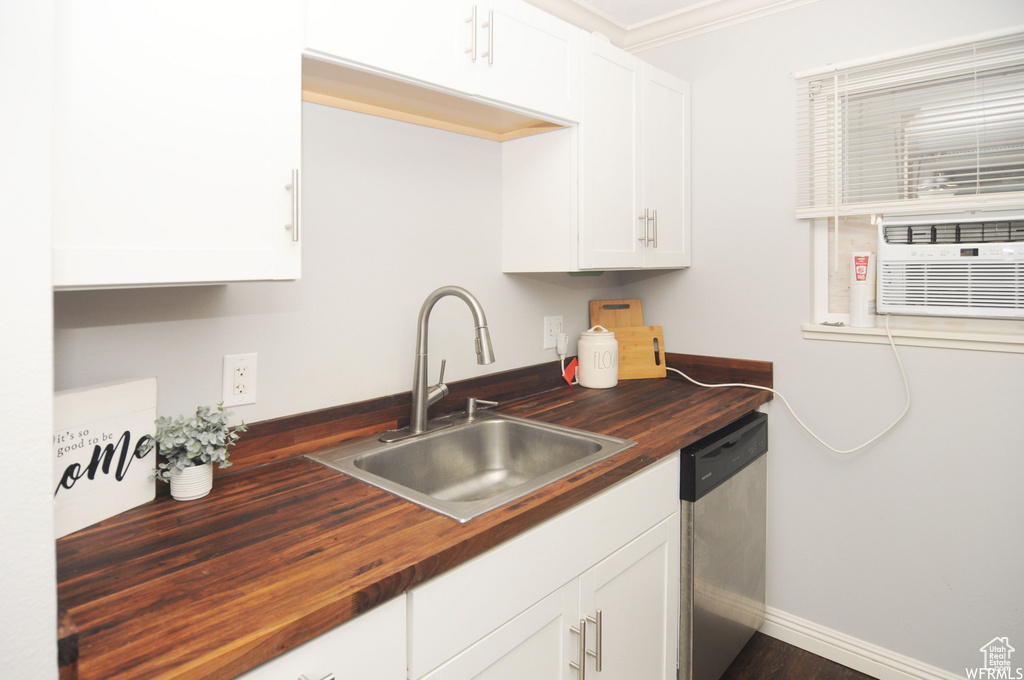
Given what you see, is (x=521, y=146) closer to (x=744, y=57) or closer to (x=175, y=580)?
(x=744, y=57)

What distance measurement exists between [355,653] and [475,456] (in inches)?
Answer: 36.0

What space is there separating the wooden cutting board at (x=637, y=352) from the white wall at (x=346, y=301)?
0.51 metres

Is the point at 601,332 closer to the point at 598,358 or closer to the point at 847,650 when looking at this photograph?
the point at 598,358

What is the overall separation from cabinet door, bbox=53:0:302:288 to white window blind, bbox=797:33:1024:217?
5.75ft

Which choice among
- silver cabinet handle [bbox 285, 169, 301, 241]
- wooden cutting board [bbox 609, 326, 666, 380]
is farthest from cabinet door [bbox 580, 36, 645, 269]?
silver cabinet handle [bbox 285, 169, 301, 241]

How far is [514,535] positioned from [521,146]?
4.29ft

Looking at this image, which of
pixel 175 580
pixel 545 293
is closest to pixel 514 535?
pixel 175 580

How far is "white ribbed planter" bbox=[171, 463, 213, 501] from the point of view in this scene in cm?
120

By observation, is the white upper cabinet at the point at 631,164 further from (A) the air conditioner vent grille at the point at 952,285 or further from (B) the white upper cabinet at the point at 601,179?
(A) the air conditioner vent grille at the point at 952,285

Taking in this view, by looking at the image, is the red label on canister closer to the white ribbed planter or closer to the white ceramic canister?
the white ceramic canister

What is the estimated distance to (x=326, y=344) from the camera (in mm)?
1562
